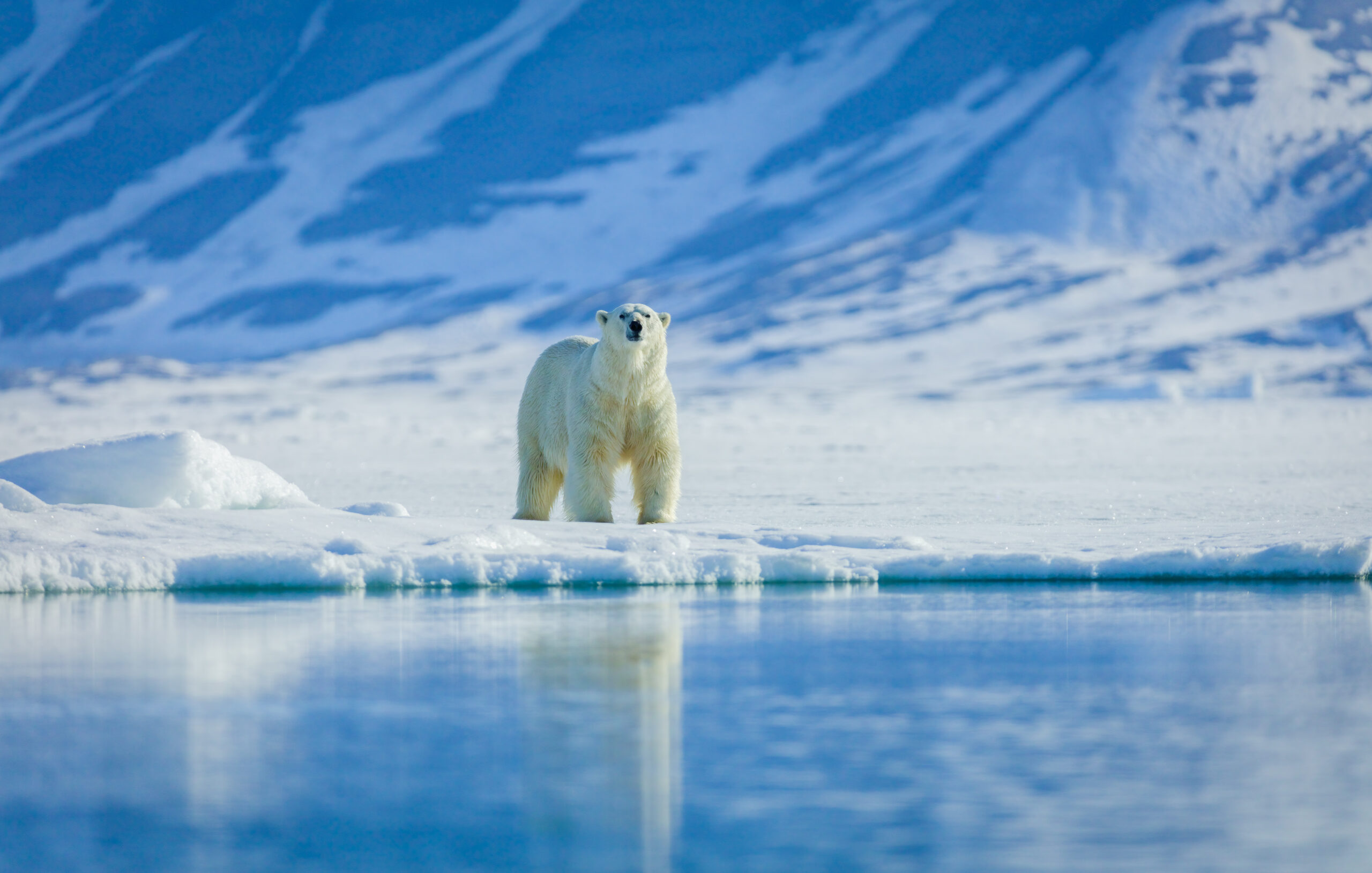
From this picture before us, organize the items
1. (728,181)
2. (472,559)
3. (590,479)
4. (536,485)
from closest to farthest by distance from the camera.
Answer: (472,559) < (590,479) < (536,485) < (728,181)

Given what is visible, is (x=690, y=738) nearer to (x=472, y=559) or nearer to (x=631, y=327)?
(x=472, y=559)

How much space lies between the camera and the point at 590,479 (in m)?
8.64

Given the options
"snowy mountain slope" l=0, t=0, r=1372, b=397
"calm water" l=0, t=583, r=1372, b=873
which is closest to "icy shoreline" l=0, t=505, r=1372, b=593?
"calm water" l=0, t=583, r=1372, b=873

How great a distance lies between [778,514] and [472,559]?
12.0 feet

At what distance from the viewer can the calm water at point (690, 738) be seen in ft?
10.8

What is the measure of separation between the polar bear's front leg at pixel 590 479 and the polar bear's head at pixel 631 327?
1.77 feet

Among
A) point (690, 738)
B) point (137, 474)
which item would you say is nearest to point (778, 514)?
point (137, 474)

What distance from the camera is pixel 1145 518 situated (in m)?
9.78

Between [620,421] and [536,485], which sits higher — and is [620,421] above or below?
above

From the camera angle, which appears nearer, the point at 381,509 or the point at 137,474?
the point at 137,474

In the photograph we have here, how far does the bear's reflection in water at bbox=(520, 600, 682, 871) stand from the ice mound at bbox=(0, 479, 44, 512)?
2.83 meters

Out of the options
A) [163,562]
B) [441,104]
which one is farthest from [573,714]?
[441,104]

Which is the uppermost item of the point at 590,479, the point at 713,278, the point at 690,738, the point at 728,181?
the point at 728,181

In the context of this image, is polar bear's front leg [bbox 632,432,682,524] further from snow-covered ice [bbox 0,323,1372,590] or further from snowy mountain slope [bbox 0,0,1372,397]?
snowy mountain slope [bbox 0,0,1372,397]
